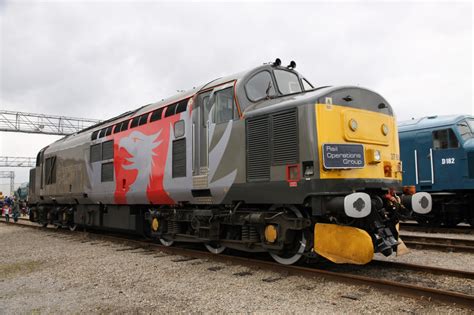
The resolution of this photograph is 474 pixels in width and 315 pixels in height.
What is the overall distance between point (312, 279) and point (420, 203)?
232 centimetres

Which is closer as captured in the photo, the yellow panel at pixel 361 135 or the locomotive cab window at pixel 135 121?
the yellow panel at pixel 361 135

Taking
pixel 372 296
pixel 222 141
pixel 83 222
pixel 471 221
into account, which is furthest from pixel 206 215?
pixel 471 221

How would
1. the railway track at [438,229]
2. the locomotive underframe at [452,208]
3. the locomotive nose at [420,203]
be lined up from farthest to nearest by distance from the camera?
the locomotive underframe at [452,208], the railway track at [438,229], the locomotive nose at [420,203]

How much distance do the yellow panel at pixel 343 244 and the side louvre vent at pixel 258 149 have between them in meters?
1.38

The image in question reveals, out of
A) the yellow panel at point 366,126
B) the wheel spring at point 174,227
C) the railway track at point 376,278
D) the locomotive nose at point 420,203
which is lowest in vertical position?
the railway track at point 376,278

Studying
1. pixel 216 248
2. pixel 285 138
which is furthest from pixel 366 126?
pixel 216 248

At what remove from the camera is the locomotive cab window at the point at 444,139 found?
1332cm

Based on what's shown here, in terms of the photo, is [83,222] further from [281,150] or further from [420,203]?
[420,203]

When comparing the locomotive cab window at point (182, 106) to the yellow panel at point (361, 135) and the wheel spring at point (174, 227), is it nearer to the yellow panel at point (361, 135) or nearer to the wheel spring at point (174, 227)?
the wheel spring at point (174, 227)

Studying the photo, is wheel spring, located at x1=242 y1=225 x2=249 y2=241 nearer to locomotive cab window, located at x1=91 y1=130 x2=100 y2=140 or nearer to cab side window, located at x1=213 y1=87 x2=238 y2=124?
cab side window, located at x1=213 y1=87 x2=238 y2=124

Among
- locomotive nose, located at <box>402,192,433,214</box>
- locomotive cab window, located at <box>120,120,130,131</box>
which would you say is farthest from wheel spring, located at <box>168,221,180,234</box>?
locomotive nose, located at <box>402,192,433,214</box>

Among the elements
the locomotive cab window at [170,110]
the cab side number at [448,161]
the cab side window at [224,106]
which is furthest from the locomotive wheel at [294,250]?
the cab side number at [448,161]

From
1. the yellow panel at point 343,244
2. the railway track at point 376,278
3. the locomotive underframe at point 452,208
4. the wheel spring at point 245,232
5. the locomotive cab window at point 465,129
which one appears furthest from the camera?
the locomotive cab window at point 465,129

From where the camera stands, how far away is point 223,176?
A: 7.84 meters
